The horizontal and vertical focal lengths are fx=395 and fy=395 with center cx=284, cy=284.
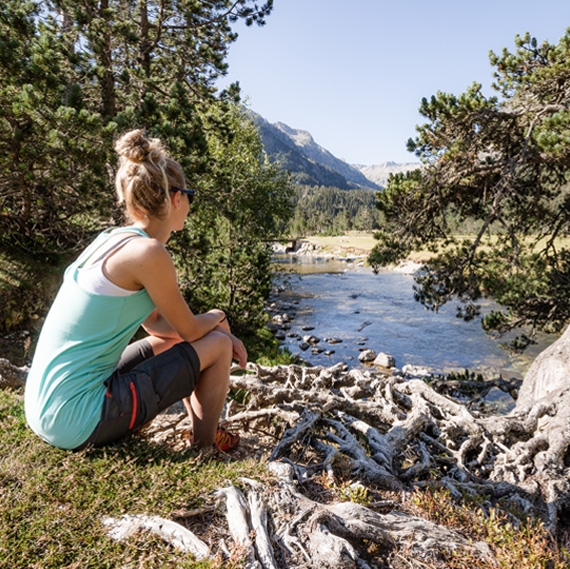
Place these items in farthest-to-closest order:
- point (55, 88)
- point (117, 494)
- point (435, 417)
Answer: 1. point (55, 88)
2. point (435, 417)
3. point (117, 494)

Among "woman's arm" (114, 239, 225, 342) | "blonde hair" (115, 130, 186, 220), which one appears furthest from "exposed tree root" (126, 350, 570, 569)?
"blonde hair" (115, 130, 186, 220)

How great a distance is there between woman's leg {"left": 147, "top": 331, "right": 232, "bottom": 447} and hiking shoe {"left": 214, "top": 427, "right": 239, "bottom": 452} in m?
0.35

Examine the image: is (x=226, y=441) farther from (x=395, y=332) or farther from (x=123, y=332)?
(x=395, y=332)

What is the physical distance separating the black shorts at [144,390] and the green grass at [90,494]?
194 millimetres

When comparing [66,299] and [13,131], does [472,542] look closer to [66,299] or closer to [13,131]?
[66,299]

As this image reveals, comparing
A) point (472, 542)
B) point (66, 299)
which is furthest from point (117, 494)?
point (472, 542)

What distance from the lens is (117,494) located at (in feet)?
7.33

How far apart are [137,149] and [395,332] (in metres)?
17.7

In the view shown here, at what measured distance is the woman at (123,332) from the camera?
2.29 metres

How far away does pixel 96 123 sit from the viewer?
5996mm

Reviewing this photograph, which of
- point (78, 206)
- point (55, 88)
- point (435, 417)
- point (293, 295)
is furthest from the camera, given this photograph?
point (293, 295)

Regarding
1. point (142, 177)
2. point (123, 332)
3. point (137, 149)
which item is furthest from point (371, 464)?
point (137, 149)

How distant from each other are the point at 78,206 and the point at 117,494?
6.40 metres

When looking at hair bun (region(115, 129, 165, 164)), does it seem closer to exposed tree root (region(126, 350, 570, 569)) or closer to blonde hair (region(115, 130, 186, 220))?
blonde hair (region(115, 130, 186, 220))
